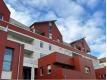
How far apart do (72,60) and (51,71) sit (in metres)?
4.87

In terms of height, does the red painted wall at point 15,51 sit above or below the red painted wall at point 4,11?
below

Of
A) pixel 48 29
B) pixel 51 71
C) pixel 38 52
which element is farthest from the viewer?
pixel 48 29

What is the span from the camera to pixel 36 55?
111 ft

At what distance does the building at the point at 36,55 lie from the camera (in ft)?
85.2

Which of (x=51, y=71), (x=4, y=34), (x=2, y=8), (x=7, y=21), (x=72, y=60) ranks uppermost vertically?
(x=2, y=8)

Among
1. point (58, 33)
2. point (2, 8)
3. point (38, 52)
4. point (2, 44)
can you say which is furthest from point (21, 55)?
point (58, 33)

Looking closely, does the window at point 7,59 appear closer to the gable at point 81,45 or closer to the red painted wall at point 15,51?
the red painted wall at point 15,51

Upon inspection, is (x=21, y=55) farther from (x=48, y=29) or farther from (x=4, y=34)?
(x=48, y=29)

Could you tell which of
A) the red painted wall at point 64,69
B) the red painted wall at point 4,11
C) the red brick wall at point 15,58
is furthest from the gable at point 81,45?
the red brick wall at point 15,58

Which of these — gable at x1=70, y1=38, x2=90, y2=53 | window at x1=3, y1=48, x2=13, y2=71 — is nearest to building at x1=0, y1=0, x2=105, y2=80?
window at x1=3, y1=48, x2=13, y2=71

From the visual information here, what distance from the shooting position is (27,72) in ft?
107

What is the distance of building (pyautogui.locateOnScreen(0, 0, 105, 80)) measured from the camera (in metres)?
26.0

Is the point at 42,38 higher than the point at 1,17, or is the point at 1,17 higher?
the point at 1,17

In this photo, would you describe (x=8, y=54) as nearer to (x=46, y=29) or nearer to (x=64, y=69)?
(x=64, y=69)
